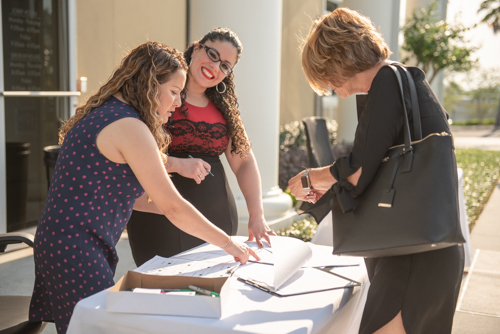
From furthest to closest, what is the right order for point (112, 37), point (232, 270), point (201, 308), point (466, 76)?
point (466, 76), point (112, 37), point (232, 270), point (201, 308)

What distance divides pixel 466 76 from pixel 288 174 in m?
51.9

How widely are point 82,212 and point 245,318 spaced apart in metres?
0.66

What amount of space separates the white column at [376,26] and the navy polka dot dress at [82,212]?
25.4 ft

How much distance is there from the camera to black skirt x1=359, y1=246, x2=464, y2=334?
5.44 feet

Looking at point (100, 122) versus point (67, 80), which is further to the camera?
point (67, 80)

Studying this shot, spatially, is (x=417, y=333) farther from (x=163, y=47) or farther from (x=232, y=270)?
(x=163, y=47)

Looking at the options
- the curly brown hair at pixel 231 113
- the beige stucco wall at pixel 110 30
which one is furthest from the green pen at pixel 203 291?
the beige stucco wall at pixel 110 30

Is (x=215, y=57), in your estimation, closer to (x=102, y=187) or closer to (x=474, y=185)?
(x=102, y=187)

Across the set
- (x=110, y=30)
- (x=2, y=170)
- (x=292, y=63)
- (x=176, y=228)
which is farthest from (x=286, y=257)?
(x=292, y=63)

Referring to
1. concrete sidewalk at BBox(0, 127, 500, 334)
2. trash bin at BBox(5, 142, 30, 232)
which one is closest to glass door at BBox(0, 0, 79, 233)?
trash bin at BBox(5, 142, 30, 232)

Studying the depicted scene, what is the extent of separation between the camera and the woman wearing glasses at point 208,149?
2.43m

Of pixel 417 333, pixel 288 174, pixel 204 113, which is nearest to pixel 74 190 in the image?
pixel 204 113

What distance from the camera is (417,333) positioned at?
5.47 ft

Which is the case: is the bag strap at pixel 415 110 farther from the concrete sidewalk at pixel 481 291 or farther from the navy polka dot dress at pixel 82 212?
the concrete sidewalk at pixel 481 291
